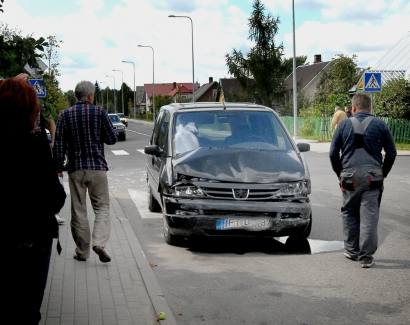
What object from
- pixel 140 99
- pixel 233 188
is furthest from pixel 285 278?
pixel 140 99

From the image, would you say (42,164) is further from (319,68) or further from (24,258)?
(319,68)

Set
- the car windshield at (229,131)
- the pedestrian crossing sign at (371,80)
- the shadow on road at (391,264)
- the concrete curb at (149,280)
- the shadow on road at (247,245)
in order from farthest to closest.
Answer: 1. the pedestrian crossing sign at (371,80)
2. the car windshield at (229,131)
3. the shadow on road at (247,245)
4. the shadow on road at (391,264)
5. the concrete curb at (149,280)

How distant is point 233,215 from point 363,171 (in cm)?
152

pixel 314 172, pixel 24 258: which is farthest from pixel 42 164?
pixel 314 172

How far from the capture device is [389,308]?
5438 millimetres

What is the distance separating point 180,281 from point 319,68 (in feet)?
262

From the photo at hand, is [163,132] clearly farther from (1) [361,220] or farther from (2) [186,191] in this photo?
(1) [361,220]

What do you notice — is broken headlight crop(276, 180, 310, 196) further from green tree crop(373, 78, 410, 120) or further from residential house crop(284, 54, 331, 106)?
residential house crop(284, 54, 331, 106)

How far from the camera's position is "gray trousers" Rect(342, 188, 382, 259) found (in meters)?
6.94

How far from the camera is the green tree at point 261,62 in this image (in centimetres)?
6116

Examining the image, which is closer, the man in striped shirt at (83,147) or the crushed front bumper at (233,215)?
the man in striped shirt at (83,147)

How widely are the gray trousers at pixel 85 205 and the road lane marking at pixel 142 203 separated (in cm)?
346

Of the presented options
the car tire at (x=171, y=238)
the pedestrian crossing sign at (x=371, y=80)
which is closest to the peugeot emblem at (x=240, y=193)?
the car tire at (x=171, y=238)

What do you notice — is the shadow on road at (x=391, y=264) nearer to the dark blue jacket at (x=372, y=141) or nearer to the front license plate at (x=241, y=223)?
the dark blue jacket at (x=372, y=141)
